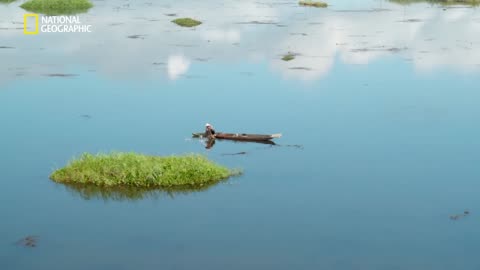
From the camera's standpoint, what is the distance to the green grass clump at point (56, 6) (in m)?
58.4

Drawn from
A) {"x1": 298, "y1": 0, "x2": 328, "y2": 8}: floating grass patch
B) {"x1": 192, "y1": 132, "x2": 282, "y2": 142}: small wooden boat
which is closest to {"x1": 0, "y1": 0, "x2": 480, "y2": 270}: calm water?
{"x1": 192, "y1": 132, "x2": 282, "y2": 142}: small wooden boat

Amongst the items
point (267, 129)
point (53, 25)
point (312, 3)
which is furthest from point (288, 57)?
point (312, 3)

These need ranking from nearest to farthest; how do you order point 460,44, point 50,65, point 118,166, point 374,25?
point 118,166
point 50,65
point 460,44
point 374,25

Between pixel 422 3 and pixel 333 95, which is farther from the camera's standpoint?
pixel 422 3

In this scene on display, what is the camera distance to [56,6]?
58688 mm

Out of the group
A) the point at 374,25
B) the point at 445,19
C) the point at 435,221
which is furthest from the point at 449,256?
the point at 445,19

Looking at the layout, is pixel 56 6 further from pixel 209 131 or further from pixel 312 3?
pixel 209 131

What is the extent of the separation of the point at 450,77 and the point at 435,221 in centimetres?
1903

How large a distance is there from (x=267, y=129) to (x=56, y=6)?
1442 inches

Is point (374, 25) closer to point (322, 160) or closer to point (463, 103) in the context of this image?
point (463, 103)

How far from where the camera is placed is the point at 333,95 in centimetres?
3288

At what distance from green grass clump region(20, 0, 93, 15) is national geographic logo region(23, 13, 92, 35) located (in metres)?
1.26

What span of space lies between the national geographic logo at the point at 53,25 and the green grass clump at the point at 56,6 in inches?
49.5

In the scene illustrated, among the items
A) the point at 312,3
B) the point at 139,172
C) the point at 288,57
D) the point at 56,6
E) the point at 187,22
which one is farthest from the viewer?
the point at 312,3
